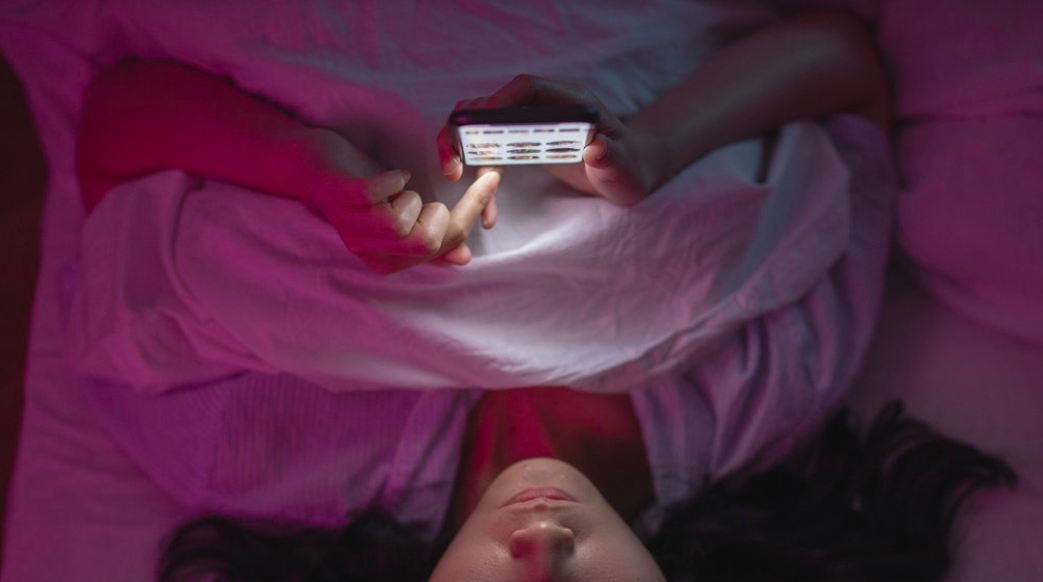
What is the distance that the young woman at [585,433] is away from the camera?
0.69 meters

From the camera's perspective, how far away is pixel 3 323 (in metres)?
0.98

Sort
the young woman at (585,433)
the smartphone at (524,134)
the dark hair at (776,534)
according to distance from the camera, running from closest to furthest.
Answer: the smartphone at (524,134), the young woman at (585,433), the dark hair at (776,534)

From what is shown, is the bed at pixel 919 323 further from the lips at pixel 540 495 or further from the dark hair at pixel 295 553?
the lips at pixel 540 495

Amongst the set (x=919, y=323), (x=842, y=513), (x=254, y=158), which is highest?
(x=254, y=158)

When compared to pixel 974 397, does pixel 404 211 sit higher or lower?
higher

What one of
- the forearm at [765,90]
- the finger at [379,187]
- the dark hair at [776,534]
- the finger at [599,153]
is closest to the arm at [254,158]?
the finger at [379,187]

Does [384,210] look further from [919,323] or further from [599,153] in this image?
[919,323]

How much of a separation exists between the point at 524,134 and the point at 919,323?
1.99ft

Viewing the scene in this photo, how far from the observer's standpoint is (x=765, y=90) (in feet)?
2.86

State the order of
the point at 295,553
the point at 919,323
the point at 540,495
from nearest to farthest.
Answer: the point at 540,495, the point at 295,553, the point at 919,323

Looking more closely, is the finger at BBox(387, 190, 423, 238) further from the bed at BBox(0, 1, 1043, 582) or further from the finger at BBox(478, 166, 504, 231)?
the bed at BBox(0, 1, 1043, 582)

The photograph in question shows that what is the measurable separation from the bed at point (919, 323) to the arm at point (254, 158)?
0.07m

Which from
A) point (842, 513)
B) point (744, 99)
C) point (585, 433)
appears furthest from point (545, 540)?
point (744, 99)

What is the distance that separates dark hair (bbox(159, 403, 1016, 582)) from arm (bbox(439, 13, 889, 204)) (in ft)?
1.18
